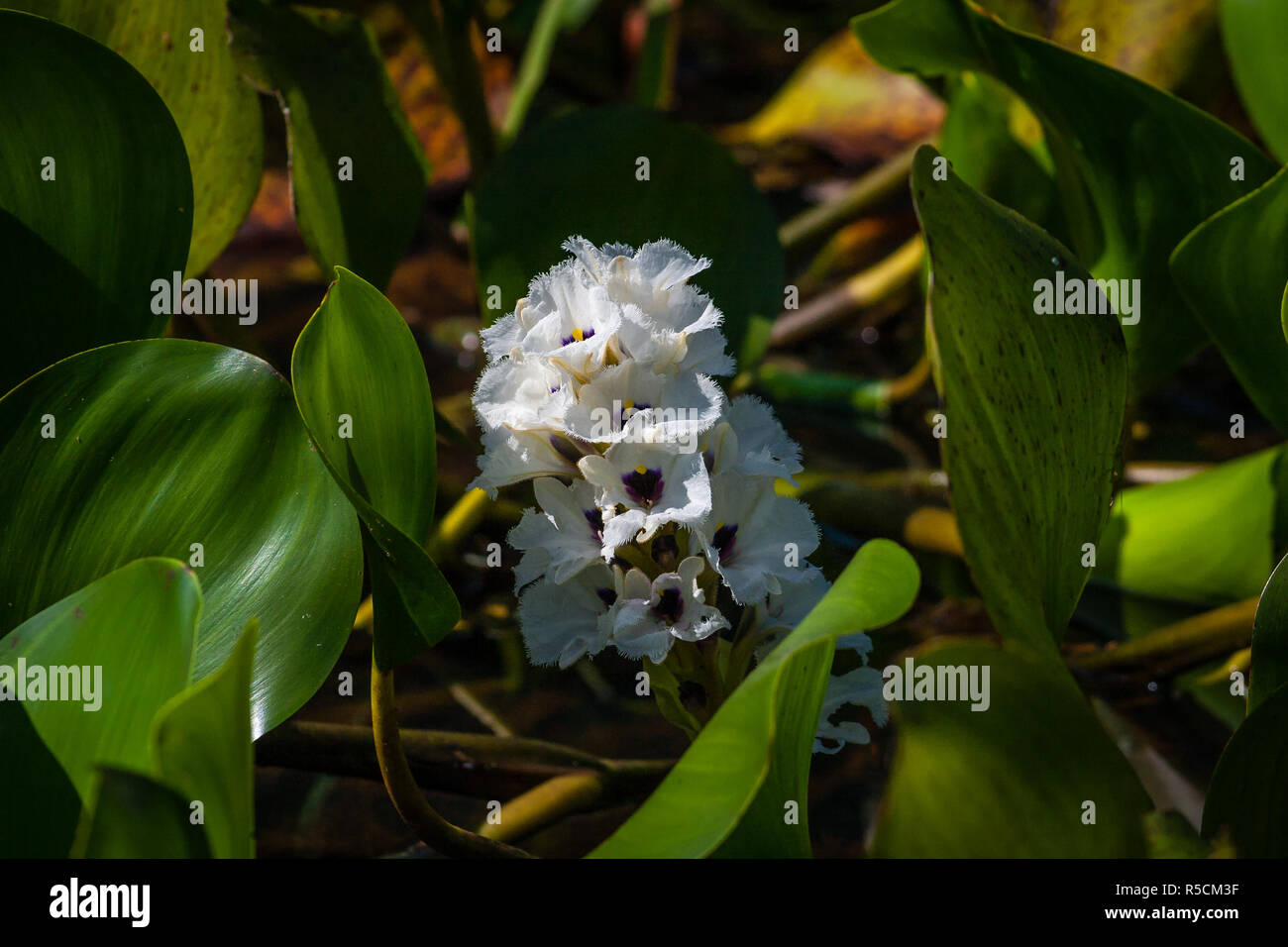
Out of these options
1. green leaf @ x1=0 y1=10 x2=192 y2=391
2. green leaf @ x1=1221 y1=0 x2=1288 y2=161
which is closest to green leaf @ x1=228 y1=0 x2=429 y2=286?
green leaf @ x1=0 y1=10 x2=192 y2=391

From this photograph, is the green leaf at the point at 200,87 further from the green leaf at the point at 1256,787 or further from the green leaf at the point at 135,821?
the green leaf at the point at 1256,787

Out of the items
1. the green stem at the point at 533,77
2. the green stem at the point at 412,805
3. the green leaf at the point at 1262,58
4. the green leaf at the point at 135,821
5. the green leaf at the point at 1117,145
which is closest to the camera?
the green leaf at the point at 135,821

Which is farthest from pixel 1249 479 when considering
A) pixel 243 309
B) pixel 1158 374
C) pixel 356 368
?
pixel 243 309

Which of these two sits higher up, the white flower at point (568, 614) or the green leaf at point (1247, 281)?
the green leaf at point (1247, 281)

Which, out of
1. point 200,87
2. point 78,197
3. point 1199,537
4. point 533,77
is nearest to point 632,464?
point 78,197

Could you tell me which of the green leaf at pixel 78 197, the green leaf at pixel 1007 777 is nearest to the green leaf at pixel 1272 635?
the green leaf at pixel 1007 777

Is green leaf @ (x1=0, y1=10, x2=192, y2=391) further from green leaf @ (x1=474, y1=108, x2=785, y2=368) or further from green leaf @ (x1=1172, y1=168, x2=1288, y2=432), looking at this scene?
green leaf @ (x1=1172, y1=168, x2=1288, y2=432)

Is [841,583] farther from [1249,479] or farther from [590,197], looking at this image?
[1249,479]

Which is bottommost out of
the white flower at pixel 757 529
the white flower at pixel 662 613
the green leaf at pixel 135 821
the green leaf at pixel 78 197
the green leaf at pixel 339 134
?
the green leaf at pixel 135 821

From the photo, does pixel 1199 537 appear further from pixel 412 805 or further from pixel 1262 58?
pixel 412 805
